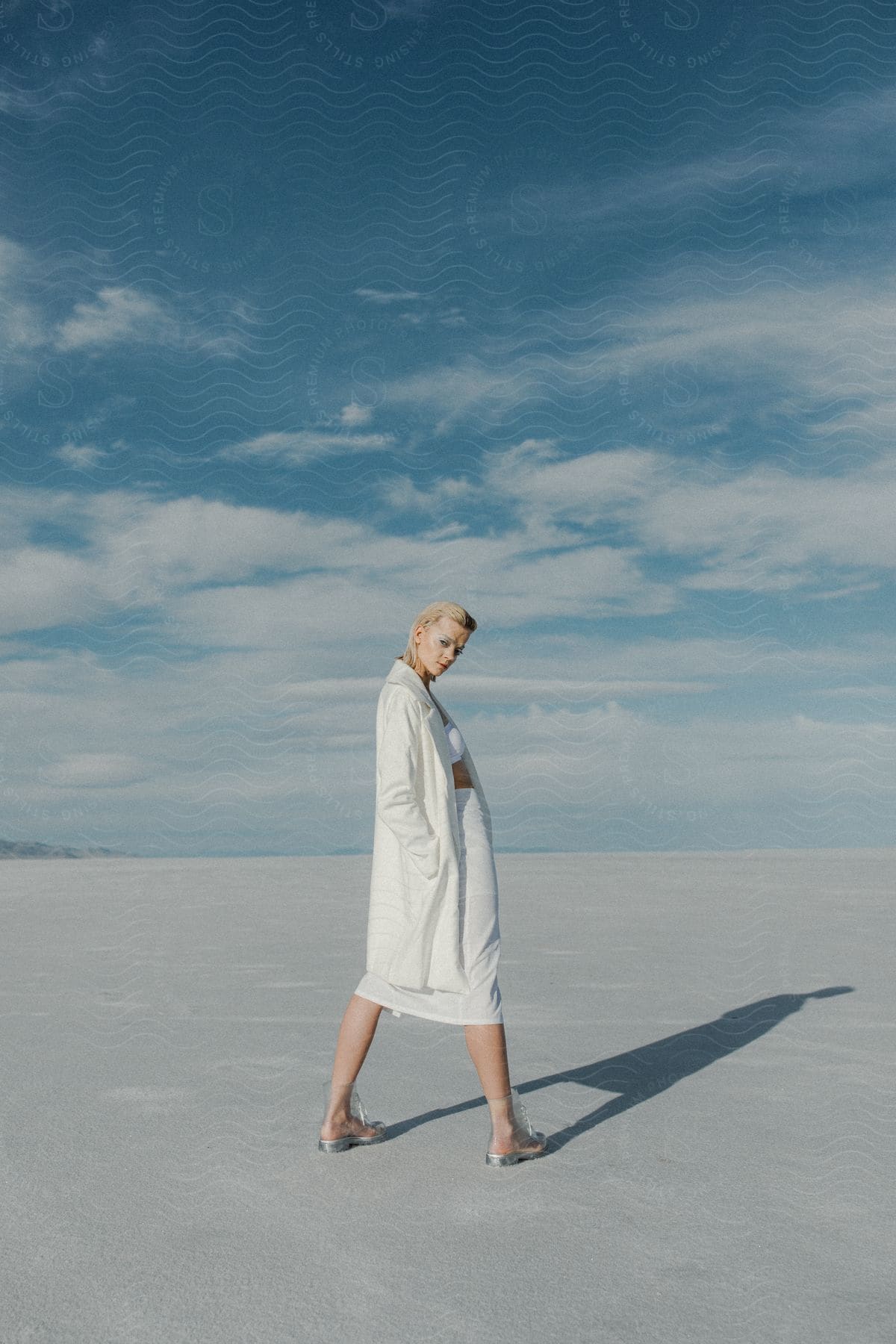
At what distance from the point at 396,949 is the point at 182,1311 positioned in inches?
54.2

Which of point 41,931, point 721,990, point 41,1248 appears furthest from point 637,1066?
point 41,931

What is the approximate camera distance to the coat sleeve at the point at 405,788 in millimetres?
3924

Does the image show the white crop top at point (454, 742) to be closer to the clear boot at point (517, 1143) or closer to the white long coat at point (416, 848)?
the white long coat at point (416, 848)

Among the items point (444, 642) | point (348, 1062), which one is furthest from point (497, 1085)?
point (444, 642)

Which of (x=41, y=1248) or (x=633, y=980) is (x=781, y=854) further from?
(x=41, y=1248)

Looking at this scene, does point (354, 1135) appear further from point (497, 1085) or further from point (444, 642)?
point (444, 642)

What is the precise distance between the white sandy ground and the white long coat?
26.1 inches

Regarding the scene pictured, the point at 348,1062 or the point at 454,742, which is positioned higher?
the point at 454,742

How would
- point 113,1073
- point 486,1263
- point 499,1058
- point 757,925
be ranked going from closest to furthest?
point 486,1263 < point 499,1058 < point 113,1073 < point 757,925

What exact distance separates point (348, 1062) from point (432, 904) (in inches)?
Answer: 25.6

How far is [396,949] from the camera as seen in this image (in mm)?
4004

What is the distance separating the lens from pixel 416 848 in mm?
3930

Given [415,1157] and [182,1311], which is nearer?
[182,1311]

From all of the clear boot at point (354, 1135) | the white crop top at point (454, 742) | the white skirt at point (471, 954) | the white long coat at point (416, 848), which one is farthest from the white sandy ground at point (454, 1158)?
the white crop top at point (454, 742)
